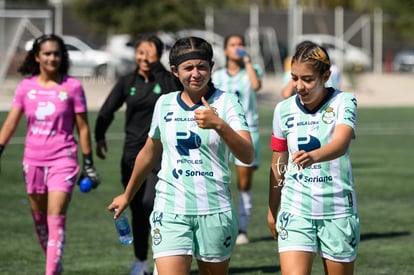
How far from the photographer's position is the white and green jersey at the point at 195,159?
6695 mm

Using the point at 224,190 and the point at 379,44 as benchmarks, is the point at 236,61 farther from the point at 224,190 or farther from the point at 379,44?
the point at 379,44

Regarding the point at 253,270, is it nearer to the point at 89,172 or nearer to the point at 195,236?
the point at 89,172

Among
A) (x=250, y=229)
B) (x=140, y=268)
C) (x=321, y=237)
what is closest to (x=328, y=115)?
(x=321, y=237)

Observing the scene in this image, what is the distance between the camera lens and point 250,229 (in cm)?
Result: 1340

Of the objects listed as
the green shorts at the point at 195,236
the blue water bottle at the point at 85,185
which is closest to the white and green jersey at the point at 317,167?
the green shorts at the point at 195,236

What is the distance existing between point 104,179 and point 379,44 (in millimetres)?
44969

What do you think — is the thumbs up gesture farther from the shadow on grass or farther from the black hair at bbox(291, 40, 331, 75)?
the shadow on grass

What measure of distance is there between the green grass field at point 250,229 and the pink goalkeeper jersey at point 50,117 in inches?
64.0

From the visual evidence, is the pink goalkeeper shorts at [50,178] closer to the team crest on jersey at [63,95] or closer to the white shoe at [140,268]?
the team crest on jersey at [63,95]

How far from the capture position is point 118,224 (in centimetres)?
704

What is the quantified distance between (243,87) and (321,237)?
6.20 m

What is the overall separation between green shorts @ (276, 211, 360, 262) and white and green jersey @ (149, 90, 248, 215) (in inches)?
15.6

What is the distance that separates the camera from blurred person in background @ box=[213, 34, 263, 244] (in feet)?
41.4

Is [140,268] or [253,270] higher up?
[140,268]
